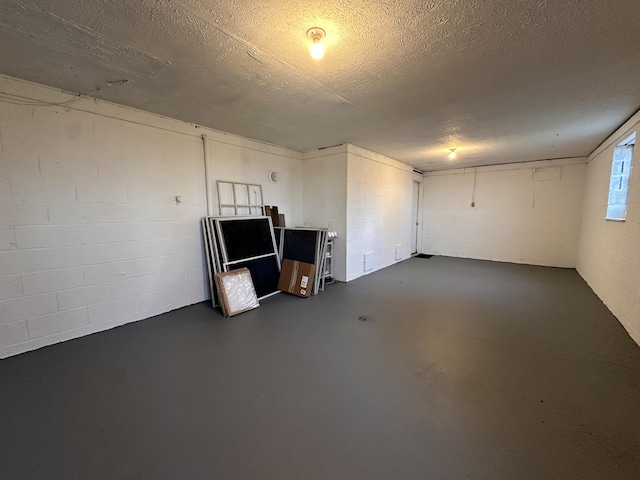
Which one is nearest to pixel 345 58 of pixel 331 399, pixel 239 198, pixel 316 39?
pixel 316 39

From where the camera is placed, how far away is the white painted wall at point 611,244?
2810 mm

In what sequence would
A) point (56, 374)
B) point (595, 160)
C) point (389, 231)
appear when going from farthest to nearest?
1. point (389, 231)
2. point (595, 160)
3. point (56, 374)

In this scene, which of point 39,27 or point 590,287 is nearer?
point 39,27

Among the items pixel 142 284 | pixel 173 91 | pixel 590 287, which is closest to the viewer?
pixel 173 91

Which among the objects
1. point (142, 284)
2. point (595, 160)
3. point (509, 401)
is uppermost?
point (595, 160)

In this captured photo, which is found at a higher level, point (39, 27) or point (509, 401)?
point (39, 27)

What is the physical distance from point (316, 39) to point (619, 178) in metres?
4.68

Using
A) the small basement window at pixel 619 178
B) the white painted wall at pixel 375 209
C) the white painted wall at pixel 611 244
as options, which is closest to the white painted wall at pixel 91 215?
the white painted wall at pixel 375 209

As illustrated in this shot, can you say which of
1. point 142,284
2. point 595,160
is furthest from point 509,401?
point 595,160

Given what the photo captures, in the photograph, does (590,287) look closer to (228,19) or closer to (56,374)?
(228,19)

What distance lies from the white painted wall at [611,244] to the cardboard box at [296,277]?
3600mm

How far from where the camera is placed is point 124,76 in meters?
2.28

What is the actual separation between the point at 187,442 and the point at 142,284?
7.41 ft

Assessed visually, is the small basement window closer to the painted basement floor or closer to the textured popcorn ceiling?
the textured popcorn ceiling
